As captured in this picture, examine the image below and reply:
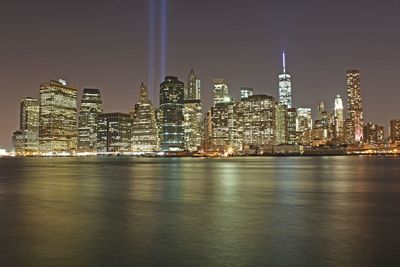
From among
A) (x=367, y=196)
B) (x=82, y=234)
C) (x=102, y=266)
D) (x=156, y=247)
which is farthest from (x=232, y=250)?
(x=367, y=196)

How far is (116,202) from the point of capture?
1244 inches

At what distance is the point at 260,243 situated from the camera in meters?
17.7

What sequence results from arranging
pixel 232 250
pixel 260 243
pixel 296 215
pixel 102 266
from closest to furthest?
pixel 102 266 < pixel 232 250 < pixel 260 243 < pixel 296 215

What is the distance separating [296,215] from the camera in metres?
25.2

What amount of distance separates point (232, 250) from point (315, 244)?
11.8 ft

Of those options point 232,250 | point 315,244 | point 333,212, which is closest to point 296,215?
point 333,212

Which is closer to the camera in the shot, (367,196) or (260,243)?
(260,243)

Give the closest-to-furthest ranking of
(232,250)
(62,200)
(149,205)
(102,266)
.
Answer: (102,266)
(232,250)
(149,205)
(62,200)

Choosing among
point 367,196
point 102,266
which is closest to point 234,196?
point 367,196

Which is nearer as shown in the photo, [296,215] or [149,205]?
[296,215]

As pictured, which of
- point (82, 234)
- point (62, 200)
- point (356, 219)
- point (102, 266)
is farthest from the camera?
point (62, 200)

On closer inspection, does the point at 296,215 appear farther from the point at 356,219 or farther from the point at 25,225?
the point at 25,225

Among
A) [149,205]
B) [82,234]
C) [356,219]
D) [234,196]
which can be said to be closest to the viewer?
[82,234]

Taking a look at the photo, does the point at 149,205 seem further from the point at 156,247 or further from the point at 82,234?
the point at 156,247
